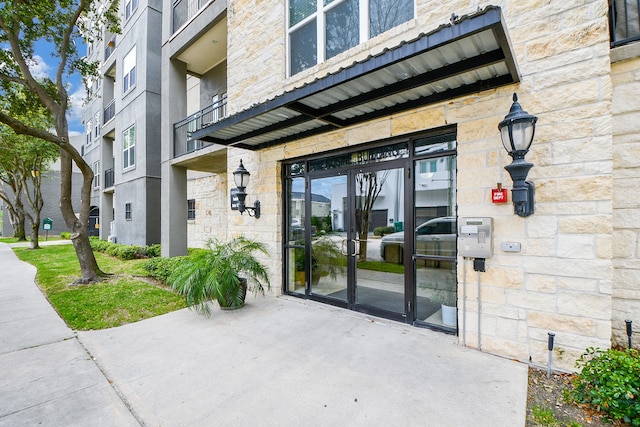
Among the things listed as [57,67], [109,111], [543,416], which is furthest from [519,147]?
[109,111]

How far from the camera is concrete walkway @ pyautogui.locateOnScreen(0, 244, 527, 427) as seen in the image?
2.40 m

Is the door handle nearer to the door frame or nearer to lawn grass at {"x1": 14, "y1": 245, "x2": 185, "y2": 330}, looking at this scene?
the door frame

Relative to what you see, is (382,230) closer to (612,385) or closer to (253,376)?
(253,376)

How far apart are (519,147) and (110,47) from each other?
20.2 metres

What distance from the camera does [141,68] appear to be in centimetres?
1187

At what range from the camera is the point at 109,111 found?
16.7 metres

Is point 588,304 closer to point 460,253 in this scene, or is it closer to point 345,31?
point 460,253

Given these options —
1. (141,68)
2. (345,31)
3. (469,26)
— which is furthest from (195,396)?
(141,68)

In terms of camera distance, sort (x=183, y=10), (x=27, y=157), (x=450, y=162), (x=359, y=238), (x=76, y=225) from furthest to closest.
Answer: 1. (x=27, y=157)
2. (x=183, y=10)
3. (x=76, y=225)
4. (x=359, y=238)
5. (x=450, y=162)

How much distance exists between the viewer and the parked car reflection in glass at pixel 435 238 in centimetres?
388

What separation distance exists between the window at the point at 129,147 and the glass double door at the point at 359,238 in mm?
11006

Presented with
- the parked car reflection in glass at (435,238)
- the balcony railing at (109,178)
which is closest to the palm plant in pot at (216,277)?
the parked car reflection in glass at (435,238)

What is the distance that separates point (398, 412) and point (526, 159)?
2834mm

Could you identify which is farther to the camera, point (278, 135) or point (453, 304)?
point (278, 135)
